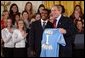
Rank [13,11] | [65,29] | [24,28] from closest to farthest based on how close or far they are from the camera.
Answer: [65,29] → [24,28] → [13,11]

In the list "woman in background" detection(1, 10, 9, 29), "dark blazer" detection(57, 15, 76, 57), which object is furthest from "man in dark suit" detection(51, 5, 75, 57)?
"woman in background" detection(1, 10, 9, 29)

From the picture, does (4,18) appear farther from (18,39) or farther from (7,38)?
(18,39)

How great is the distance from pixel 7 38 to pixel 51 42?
0.77m

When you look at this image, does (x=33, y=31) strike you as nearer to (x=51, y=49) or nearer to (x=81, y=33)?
(x=51, y=49)

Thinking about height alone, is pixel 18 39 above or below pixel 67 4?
below

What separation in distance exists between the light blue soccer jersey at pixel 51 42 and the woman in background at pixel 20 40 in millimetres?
425

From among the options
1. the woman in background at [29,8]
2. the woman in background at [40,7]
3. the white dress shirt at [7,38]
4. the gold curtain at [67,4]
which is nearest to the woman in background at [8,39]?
the white dress shirt at [7,38]

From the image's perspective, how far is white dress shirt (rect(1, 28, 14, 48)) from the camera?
3895 millimetres

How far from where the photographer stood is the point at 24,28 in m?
3.92

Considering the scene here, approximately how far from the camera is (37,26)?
3623 millimetres

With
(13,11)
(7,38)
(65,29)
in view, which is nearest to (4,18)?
(13,11)

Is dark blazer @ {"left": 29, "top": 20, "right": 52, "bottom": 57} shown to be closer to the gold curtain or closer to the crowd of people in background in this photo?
the crowd of people in background

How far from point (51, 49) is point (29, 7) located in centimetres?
102

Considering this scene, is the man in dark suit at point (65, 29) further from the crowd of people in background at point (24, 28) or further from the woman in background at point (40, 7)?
the woman in background at point (40, 7)
